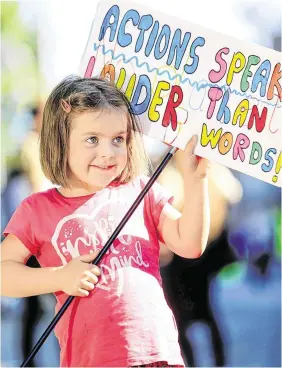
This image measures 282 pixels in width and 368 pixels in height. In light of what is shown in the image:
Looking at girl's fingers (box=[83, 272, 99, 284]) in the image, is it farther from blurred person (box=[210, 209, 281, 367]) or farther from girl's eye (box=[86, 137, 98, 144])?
blurred person (box=[210, 209, 281, 367])

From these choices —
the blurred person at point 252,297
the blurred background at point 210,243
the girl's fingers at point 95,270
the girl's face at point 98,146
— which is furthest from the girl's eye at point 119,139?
the blurred person at point 252,297

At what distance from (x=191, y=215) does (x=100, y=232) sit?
0.57ft

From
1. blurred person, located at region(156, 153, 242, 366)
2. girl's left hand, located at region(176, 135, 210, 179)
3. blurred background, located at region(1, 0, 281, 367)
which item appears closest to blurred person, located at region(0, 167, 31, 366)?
blurred background, located at region(1, 0, 281, 367)

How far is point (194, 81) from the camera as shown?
155 centimetres

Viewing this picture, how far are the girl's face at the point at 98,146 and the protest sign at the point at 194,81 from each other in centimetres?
8

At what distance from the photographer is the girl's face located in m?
1.50

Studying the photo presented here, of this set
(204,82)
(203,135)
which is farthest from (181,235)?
(204,82)

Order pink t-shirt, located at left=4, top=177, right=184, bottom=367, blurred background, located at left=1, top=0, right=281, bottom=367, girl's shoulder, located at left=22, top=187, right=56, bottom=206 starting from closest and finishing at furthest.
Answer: pink t-shirt, located at left=4, top=177, right=184, bottom=367 < girl's shoulder, located at left=22, top=187, right=56, bottom=206 < blurred background, located at left=1, top=0, right=281, bottom=367

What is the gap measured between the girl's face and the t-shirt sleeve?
12 cm

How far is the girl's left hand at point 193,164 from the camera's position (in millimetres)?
1500

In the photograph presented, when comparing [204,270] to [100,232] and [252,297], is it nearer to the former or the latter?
[252,297]

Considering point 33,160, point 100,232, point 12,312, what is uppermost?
point 33,160

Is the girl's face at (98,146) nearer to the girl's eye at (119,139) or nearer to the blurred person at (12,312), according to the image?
the girl's eye at (119,139)

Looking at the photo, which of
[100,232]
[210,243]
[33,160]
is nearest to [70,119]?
[100,232]
